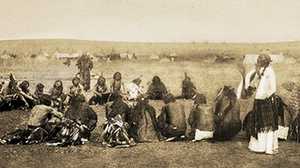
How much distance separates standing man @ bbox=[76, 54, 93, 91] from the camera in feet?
22.8

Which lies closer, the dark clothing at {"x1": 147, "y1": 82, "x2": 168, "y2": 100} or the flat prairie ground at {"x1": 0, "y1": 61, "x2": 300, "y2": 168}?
the flat prairie ground at {"x1": 0, "y1": 61, "x2": 300, "y2": 168}

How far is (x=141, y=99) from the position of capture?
7.02 meters

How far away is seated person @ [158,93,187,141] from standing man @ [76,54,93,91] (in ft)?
3.55

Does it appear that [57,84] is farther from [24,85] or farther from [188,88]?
[188,88]

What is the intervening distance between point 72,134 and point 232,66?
2.35 metres

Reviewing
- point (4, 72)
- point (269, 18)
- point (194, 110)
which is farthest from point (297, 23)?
point (4, 72)

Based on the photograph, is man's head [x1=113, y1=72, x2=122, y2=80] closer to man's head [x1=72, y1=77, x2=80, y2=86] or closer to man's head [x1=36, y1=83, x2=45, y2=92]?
man's head [x1=72, y1=77, x2=80, y2=86]

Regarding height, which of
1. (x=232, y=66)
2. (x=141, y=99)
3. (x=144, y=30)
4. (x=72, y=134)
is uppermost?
(x=144, y=30)

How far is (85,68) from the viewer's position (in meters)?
6.99

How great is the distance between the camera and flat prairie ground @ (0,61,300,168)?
6.82 m

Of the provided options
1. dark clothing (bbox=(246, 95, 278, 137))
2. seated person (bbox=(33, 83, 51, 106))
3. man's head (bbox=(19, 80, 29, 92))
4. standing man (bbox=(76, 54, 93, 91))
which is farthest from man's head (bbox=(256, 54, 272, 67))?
man's head (bbox=(19, 80, 29, 92))

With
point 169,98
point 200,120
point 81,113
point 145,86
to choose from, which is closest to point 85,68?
point 81,113

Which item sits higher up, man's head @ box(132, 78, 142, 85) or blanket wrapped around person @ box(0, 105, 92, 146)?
man's head @ box(132, 78, 142, 85)

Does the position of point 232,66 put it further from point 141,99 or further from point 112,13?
point 112,13
